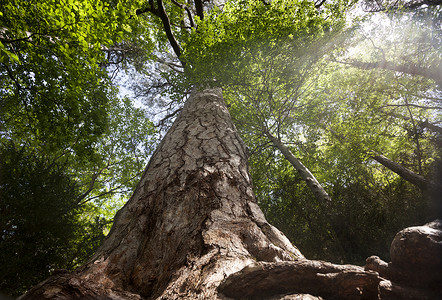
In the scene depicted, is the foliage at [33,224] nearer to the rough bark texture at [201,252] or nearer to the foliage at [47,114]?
the foliage at [47,114]

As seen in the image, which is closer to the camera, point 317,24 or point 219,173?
point 219,173

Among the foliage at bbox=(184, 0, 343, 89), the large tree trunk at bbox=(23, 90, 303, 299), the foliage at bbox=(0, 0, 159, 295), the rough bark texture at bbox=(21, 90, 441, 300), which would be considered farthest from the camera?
the foliage at bbox=(184, 0, 343, 89)

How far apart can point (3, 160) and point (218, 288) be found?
640 centimetres

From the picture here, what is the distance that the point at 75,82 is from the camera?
434cm

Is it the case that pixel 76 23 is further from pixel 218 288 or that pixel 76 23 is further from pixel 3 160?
pixel 218 288

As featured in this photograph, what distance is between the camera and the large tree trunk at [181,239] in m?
1.08

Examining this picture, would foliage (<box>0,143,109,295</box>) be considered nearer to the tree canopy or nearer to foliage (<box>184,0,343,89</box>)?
the tree canopy

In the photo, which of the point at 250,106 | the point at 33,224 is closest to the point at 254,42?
the point at 250,106

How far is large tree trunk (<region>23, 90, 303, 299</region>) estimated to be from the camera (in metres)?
1.08

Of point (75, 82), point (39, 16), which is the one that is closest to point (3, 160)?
point (75, 82)

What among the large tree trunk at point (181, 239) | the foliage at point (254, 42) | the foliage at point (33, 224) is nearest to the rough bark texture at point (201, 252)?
the large tree trunk at point (181, 239)

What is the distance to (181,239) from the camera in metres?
1.51

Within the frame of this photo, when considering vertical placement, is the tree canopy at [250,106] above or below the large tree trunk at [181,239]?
above

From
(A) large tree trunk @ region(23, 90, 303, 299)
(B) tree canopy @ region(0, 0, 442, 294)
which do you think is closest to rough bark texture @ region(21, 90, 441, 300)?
(A) large tree trunk @ region(23, 90, 303, 299)
